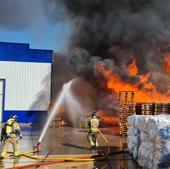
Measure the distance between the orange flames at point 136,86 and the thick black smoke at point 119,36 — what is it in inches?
13.1

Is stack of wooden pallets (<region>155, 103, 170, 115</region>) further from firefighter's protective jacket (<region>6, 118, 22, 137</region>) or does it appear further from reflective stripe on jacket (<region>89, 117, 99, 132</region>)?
firefighter's protective jacket (<region>6, 118, 22, 137</region>)

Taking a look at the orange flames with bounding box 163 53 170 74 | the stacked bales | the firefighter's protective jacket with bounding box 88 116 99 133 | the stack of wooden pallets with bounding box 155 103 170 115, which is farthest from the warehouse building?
the stacked bales

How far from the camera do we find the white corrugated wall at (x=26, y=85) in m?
24.1

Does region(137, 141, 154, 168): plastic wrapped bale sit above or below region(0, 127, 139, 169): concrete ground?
above

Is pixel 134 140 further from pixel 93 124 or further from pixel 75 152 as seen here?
pixel 75 152

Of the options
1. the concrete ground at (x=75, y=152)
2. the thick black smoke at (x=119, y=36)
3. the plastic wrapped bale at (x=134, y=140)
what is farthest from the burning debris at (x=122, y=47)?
the plastic wrapped bale at (x=134, y=140)

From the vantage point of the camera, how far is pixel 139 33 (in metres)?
26.7

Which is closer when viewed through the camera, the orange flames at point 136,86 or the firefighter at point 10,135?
the firefighter at point 10,135

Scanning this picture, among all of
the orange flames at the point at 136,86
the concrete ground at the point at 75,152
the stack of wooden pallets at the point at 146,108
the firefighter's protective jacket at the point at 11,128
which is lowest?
the concrete ground at the point at 75,152

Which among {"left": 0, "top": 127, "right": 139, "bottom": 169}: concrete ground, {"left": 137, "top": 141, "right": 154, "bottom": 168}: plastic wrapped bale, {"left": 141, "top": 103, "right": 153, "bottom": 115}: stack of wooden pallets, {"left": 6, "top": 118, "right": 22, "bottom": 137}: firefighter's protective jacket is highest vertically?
{"left": 141, "top": 103, "right": 153, "bottom": 115}: stack of wooden pallets

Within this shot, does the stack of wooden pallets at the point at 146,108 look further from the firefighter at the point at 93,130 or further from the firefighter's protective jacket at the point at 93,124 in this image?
the firefighter's protective jacket at the point at 93,124

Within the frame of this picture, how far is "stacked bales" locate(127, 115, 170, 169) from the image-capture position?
26.3 ft

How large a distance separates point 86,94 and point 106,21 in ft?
21.8

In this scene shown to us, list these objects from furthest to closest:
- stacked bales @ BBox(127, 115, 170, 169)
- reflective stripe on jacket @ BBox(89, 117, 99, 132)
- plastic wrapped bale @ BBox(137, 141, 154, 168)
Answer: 1. reflective stripe on jacket @ BBox(89, 117, 99, 132)
2. plastic wrapped bale @ BBox(137, 141, 154, 168)
3. stacked bales @ BBox(127, 115, 170, 169)
